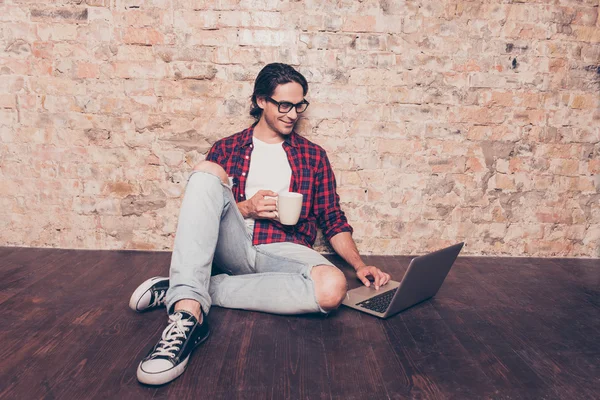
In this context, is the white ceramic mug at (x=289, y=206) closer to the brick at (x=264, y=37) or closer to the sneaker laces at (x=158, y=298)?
the sneaker laces at (x=158, y=298)

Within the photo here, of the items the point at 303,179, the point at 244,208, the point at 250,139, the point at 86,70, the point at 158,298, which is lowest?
the point at 158,298

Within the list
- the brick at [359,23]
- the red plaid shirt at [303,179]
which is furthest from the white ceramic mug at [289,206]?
the brick at [359,23]

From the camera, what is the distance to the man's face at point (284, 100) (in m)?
2.22

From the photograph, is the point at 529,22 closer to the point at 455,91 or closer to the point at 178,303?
the point at 455,91

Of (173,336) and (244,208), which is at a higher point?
(244,208)

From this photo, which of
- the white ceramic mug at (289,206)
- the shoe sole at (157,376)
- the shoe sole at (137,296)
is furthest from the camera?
the shoe sole at (137,296)

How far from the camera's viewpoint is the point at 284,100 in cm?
222

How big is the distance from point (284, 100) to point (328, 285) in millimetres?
941

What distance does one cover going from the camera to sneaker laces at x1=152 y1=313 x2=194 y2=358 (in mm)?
1428

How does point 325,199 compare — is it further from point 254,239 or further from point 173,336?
point 173,336

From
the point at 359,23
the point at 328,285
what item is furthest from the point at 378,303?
the point at 359,23

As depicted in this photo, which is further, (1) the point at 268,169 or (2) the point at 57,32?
(2) the point at 57,32

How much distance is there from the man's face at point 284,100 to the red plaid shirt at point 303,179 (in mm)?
113

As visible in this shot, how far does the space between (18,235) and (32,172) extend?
1.34 feet
